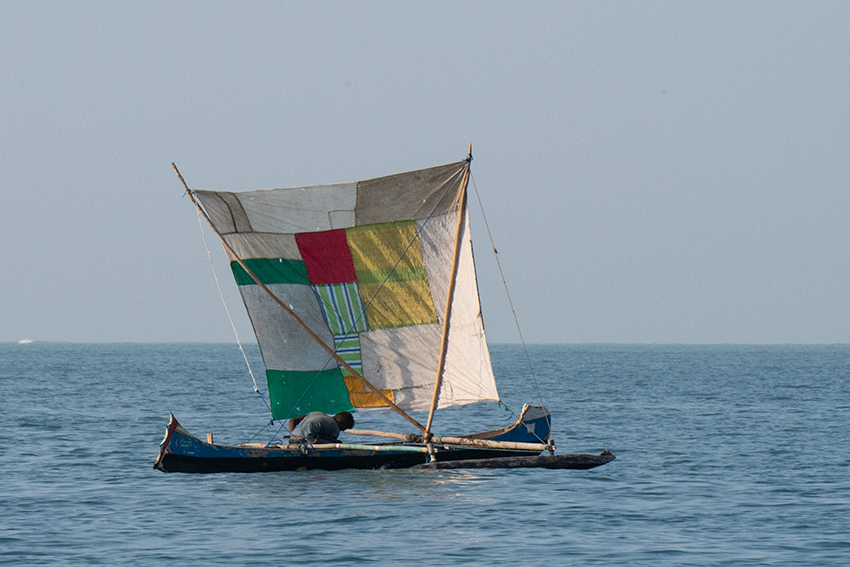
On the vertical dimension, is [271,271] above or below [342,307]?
above

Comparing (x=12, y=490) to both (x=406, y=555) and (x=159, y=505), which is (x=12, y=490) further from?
(x=406, y=555)

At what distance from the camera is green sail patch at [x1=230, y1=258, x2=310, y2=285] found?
929 inches

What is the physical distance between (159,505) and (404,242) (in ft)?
25.8

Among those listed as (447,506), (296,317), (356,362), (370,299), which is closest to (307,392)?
(356,362)

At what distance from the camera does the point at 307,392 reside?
24.2m

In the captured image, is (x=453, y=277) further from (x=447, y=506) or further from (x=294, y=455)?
(x=447, y=506)

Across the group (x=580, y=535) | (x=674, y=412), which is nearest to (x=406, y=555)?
(x=580, y=535)

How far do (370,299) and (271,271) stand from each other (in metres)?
2.31

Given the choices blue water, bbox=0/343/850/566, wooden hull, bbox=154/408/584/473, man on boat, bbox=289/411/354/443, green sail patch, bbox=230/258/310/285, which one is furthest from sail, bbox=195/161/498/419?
blue water, bbox=0/343/850/566

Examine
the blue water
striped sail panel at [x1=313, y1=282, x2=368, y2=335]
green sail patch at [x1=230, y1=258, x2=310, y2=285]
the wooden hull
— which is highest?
green sail patch at [x1=230, y1=258, x2=310, y2=285]

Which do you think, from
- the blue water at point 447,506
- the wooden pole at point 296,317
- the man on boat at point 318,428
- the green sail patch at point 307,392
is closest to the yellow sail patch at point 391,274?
the wooden pole at point 296,317

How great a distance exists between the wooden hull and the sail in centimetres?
144

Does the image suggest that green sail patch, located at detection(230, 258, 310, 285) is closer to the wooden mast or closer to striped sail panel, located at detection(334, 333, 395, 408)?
striped sail panel, located at detection(334, 333, 395, 408)

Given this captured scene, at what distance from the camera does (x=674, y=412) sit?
4366 centimetres
